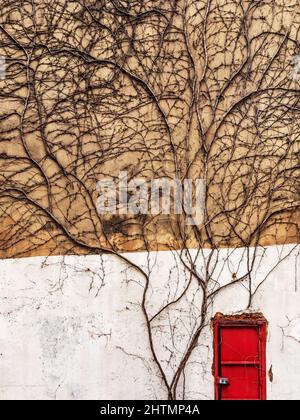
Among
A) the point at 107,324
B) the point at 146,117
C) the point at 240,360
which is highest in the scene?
the point at 146,117

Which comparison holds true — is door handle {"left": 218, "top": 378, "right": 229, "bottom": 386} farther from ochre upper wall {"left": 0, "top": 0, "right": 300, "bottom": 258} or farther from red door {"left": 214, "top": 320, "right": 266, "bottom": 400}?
ochre upper wall {"left": 0, "top": 0, "right": 300, "bottom": 258}

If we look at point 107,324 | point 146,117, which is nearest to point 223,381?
point 107,324

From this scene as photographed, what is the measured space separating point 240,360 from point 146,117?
217 centimetres

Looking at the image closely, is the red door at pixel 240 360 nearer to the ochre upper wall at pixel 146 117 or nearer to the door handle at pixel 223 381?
the door handle at pixel 223 381

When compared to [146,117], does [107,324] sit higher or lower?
lower

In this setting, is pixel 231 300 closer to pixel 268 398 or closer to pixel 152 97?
pixel 268 398

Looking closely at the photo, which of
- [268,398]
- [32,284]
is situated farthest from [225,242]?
[32,284]

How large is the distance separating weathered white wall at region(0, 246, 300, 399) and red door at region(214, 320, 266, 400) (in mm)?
75

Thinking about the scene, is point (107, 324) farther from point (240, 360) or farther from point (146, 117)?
point (146, 117)

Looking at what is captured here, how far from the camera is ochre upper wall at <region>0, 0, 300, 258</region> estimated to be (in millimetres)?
5223

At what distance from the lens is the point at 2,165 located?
522cm

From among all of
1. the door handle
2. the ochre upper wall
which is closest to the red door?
the door handle

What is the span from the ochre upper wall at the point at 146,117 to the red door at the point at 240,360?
713 mm

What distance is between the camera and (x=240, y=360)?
5121 millimetres
